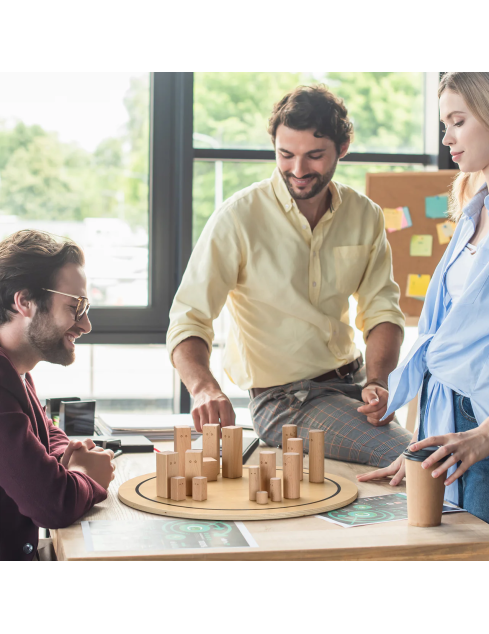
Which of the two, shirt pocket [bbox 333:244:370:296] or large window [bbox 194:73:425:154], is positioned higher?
large window [bbox 194:73:425:154]

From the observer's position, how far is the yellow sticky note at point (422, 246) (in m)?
3.38

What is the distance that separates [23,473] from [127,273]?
7.64 ft

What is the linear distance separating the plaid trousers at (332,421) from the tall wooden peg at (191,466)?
21.9 inches

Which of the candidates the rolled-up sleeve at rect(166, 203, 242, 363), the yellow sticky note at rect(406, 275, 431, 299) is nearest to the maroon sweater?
the rolled-up sleeve at rect(166, 203, 242, 363)

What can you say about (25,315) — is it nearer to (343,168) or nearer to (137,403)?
(137,403)

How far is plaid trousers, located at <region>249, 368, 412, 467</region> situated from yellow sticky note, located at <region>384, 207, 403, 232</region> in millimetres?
1333

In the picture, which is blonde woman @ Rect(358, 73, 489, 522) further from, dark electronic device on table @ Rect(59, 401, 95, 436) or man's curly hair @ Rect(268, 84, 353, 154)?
dark electronic device on table @ Rect(59, 401, 95, 436)

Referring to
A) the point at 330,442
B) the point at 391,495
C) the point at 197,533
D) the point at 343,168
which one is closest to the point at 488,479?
the point at 391,495

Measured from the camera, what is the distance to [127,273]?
3455 millimetres

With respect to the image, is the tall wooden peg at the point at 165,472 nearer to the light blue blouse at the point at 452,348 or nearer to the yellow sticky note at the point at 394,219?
the light blue blouse at the point at 452,348

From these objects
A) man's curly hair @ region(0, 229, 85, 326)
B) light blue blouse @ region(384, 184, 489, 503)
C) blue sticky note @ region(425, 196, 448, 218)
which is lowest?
light blue blouse @ region(384, 184, 489, 503)

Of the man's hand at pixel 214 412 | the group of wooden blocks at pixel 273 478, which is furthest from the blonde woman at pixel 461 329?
the man's hand at pixel 214 412

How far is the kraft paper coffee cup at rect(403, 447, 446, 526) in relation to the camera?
3.77ft

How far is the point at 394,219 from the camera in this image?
338 cm
